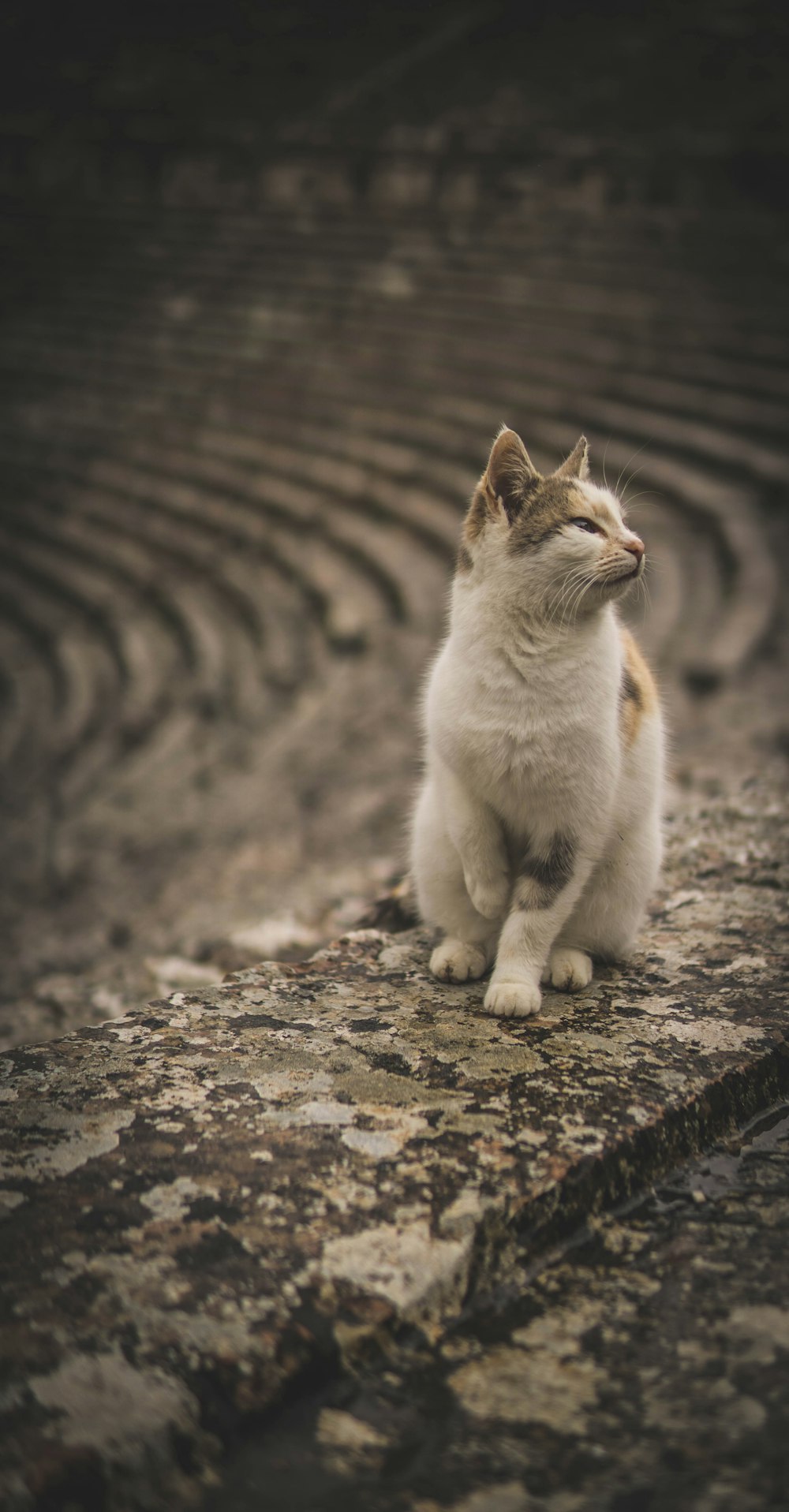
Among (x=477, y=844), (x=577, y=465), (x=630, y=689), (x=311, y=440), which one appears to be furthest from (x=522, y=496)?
(x=311, y=440)

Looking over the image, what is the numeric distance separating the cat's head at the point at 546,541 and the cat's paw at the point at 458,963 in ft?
2.05

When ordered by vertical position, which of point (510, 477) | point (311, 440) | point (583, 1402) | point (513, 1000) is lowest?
point (583, 1402)

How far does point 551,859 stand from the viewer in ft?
6.72

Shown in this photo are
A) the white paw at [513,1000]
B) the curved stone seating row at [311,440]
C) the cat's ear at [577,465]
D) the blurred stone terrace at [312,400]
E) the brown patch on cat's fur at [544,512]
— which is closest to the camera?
the white paw at [513,1000]

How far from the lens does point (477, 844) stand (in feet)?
6.82

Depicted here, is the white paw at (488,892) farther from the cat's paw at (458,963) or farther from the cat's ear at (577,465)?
the cat's ear at (577,465)

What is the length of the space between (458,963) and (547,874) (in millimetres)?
237

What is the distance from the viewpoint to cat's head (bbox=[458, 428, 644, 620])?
2.00 m

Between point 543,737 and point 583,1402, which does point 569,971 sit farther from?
point 583,1402

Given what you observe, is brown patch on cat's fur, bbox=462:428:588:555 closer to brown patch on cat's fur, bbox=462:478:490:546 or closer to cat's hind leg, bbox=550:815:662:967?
brown patch on cat's fur, bbox=462:478:490:546

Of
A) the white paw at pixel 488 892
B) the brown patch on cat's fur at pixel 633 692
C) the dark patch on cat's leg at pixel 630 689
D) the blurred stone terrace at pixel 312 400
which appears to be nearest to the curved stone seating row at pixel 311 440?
the blurred stone terrace at pixel 312 400

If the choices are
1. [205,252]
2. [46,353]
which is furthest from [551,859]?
[205,252]

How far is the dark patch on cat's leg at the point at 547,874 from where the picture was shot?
204 cm

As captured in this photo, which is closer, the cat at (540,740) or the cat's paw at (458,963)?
the cat at (540,740)
